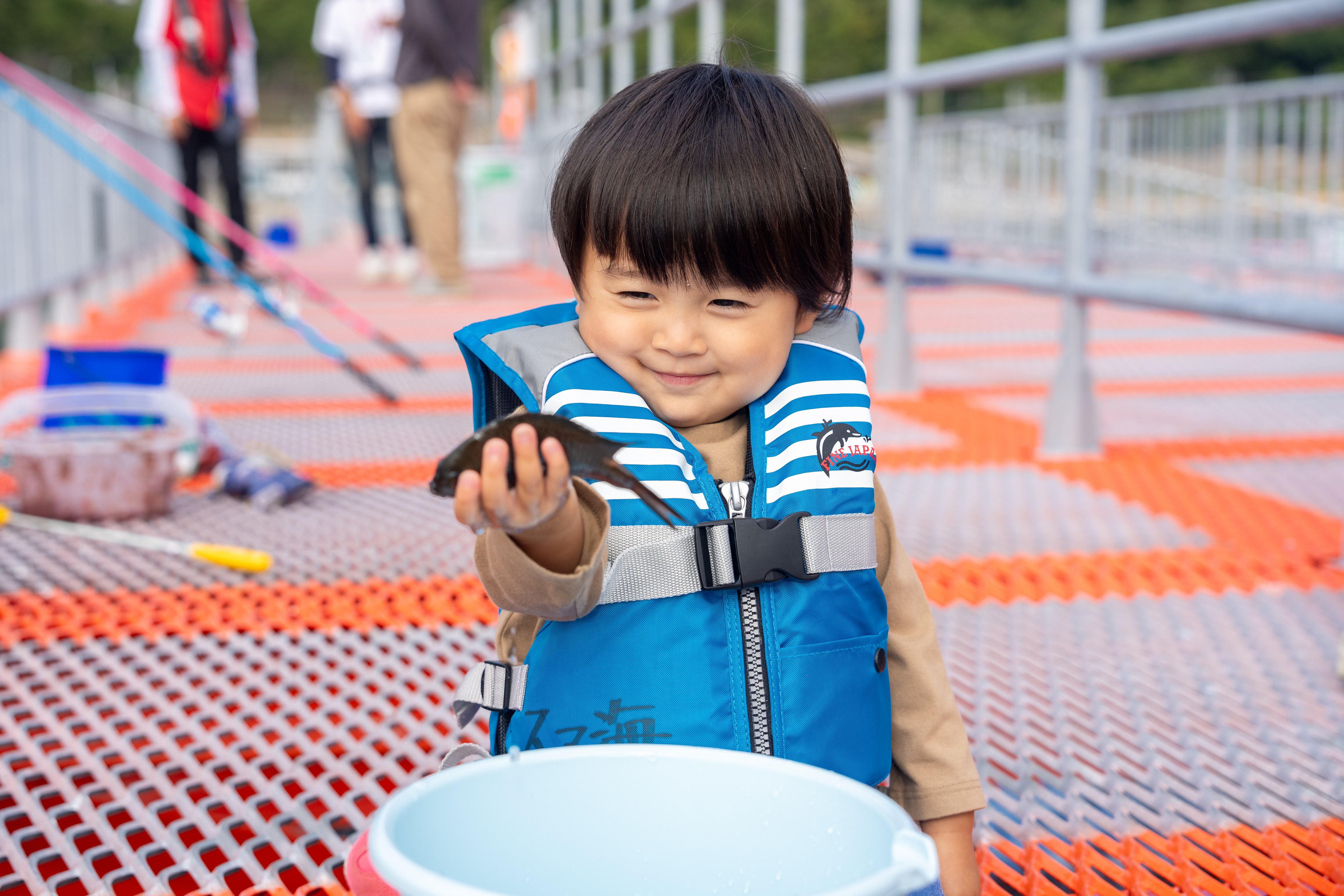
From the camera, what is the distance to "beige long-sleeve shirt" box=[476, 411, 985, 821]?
0.99 metres

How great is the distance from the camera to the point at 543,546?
3.07 ft

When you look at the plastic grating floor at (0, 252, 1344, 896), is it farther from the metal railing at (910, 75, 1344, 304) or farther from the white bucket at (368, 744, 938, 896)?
the metal railing at (910, 75, 1344, 304)

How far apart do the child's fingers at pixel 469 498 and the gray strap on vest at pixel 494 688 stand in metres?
0.25

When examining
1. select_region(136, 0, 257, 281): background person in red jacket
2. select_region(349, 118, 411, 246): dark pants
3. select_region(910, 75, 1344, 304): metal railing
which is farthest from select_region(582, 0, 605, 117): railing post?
select_region(910, 75, 1344, 304): metal railing

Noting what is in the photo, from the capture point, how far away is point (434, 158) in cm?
626

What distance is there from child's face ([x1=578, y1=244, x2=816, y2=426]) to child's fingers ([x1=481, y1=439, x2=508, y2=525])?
0.90 feet

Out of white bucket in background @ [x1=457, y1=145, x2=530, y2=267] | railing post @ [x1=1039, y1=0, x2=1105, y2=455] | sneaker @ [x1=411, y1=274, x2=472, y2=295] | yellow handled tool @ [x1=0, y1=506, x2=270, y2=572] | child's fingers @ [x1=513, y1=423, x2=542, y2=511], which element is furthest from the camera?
white bucket in background @ [x1=457, y1=145, x2=530, y2=267]

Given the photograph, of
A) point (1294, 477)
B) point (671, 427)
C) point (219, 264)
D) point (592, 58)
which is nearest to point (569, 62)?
point (592, 58)

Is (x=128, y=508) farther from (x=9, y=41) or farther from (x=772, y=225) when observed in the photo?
(x=9, y=41)

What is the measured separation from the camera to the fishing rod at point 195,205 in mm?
3859

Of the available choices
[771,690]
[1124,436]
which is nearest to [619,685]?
[771,690]

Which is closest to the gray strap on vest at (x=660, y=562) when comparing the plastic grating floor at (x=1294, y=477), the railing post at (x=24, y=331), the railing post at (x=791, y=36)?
the plastic grating floor at (x=1294, y=477)

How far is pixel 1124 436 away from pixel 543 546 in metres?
2.50

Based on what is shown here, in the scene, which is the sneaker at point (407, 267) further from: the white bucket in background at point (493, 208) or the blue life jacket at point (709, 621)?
the blue life jacket at point (709, 621)
